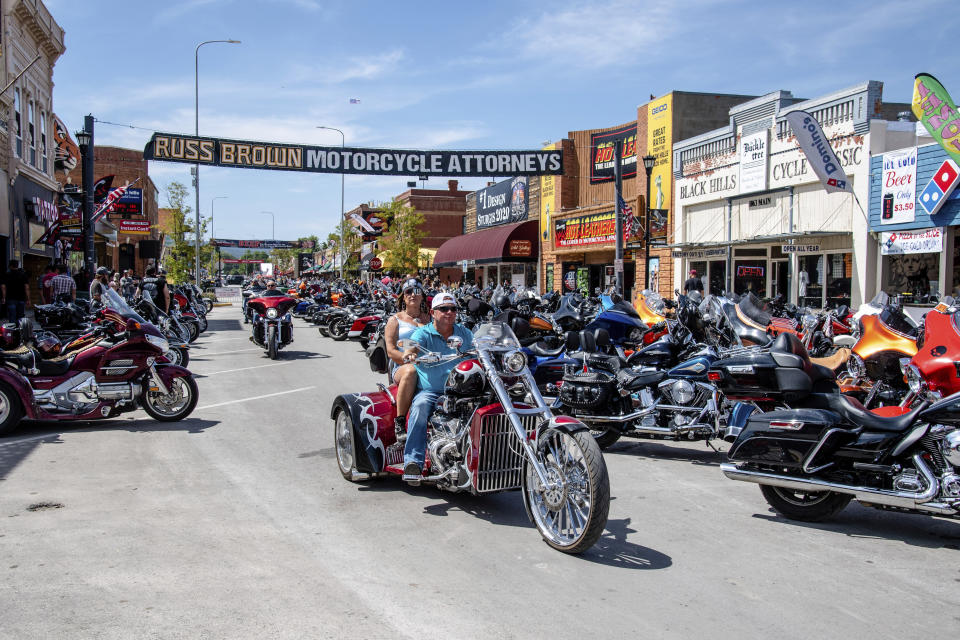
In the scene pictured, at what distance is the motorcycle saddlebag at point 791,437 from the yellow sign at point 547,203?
33.2m

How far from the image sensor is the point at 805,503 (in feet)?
17.6

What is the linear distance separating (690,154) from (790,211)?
6060 mm

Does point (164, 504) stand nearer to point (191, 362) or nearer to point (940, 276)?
point (191, 362)

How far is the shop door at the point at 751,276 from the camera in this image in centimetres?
2403

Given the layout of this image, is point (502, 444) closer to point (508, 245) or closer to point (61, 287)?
point (61, 287)

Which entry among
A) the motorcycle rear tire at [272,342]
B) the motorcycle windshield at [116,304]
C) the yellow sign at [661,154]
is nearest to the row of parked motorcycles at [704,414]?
the motorcycle windshield at [116,304]

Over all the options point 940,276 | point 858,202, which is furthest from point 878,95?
point 940,276

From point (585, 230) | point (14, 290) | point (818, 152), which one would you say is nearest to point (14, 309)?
point (14, 290)

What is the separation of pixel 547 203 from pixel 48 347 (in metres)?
32.2

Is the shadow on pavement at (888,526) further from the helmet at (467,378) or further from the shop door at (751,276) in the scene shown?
the shop door at (751,276)

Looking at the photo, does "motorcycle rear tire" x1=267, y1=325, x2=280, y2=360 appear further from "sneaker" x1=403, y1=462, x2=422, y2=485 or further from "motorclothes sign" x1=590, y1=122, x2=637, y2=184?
"motorclothes sign" x1=590, y1=122, x2=637, y2=184

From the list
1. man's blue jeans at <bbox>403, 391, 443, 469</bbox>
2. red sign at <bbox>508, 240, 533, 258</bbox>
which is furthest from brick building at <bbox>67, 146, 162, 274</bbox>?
man's blue jeans at <bbox>403, 391, 443, 469</bbox>

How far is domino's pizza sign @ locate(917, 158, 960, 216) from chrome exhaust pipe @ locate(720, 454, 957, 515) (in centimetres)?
1459

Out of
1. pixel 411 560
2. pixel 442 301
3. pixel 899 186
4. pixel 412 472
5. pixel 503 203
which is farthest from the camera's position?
pixel 503 203
